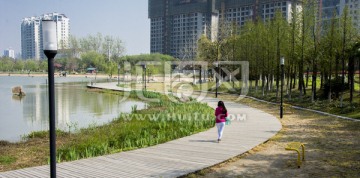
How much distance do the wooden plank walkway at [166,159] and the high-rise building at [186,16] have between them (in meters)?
121

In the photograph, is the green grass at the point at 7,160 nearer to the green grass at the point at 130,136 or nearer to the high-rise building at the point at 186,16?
the green grass at the point at 130,136

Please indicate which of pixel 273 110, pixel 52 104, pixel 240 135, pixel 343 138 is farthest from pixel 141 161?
pixel 273 110

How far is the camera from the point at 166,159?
10.0 meters

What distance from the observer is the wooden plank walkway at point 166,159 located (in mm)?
8633

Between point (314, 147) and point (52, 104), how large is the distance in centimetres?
958

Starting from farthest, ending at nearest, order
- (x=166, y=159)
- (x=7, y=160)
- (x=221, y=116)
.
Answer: (x=221, y=116)
(x=7, y=160)
(x=166, y=159)

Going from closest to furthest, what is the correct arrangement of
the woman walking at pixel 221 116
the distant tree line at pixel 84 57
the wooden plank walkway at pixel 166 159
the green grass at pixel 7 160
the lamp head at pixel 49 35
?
the lamp head at pixel 49 35
the wooden plank walkway at pixel 166 159
the green grass at pixel 7 160
the woman walking at pixel 221 116
the distant tree line at pixel 84 57

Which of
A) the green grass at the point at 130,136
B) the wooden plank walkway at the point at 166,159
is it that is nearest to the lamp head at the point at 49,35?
the wooden plank walkway at the point at 166,159

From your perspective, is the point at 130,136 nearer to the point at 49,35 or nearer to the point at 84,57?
the point at 49,35

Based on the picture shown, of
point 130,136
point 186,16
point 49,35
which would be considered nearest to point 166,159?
point 130,136

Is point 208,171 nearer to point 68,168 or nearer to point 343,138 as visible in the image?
point 68,168

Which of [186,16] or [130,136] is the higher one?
[186,16]

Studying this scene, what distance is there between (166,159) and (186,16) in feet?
516

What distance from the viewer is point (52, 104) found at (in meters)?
5.64
